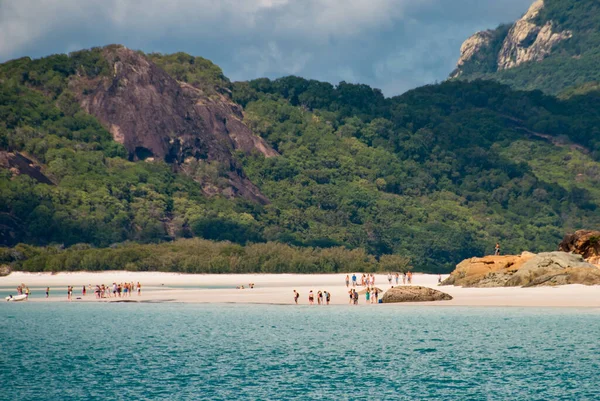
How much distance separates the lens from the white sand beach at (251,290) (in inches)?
2655

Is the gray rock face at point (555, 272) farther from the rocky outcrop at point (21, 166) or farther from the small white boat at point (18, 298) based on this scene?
the rocky outcrop at point (21, 166)

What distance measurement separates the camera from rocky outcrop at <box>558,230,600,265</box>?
81456mm

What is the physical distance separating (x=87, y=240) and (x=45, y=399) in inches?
4518

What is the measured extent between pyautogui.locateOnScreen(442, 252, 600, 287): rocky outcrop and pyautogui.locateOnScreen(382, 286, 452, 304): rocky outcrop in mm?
8479

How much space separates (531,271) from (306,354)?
111 feet

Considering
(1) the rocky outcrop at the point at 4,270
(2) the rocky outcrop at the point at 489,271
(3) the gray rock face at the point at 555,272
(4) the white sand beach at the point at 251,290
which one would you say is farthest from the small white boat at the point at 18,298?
(3) the gray rock face at the point at 555,272

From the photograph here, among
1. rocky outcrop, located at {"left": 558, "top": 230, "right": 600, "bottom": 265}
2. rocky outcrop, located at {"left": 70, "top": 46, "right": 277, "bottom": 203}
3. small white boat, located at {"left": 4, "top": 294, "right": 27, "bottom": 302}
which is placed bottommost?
small white boat, located at {"left": 4, "top": 294, "right": 27, "bottom": 302}

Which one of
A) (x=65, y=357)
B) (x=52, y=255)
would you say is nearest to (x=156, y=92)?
(x=52, y=255)

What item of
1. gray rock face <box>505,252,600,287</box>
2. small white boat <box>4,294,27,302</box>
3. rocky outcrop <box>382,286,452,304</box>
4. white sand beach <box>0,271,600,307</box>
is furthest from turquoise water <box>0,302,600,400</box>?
small white boat <box>4,294,27,302</box>

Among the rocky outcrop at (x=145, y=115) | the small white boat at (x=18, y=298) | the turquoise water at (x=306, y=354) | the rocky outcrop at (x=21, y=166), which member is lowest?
the turquoise water at (x=306, y=354)

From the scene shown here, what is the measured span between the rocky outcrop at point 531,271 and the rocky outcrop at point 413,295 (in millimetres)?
8479

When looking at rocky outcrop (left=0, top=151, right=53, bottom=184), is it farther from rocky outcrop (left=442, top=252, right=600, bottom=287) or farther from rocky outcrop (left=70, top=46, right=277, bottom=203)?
rocky outcrop (left=442, top=252, right=600, bottom=287)

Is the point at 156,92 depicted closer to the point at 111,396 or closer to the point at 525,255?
the point at 525,255

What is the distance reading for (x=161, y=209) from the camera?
560 ft
